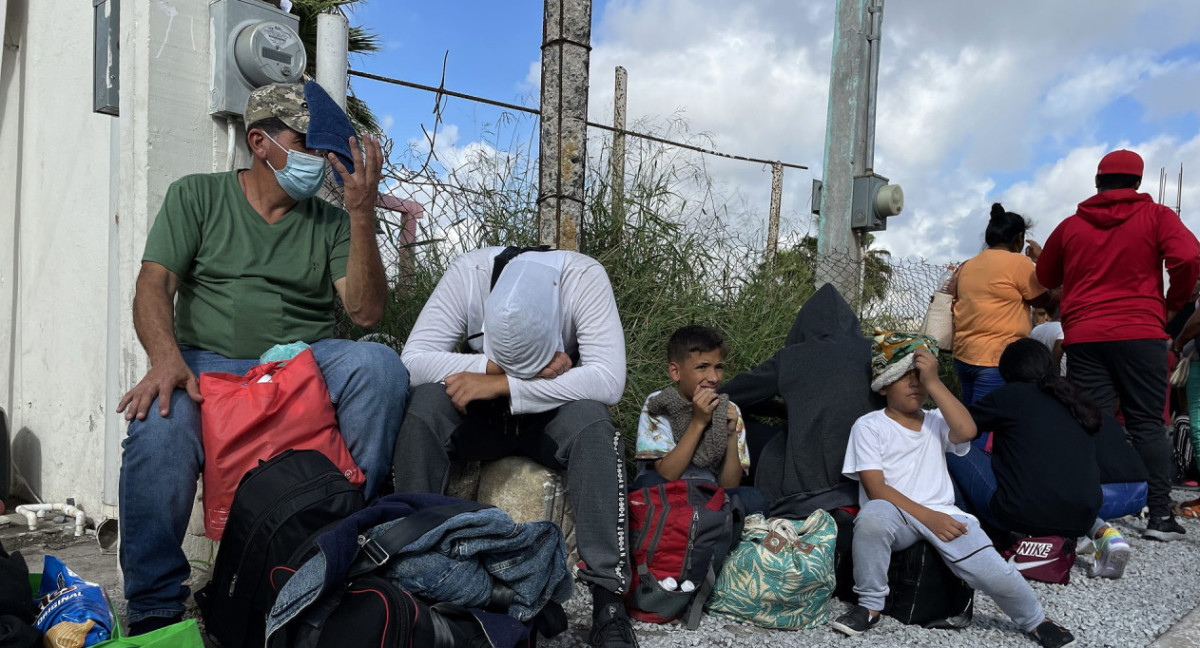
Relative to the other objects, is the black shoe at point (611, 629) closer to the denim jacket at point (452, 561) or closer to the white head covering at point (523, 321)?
the denim jacket at point (452, 561)

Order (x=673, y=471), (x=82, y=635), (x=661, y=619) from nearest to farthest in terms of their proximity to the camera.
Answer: (x=82, y=635), (x=661, y=619), (x=673, y=471)

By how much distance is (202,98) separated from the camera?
10.5 feet

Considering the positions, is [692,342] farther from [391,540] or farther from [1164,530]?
[1164,530]

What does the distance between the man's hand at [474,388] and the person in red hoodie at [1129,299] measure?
3349mm

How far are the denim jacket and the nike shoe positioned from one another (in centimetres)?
271

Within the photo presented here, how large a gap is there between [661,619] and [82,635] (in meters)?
1.64

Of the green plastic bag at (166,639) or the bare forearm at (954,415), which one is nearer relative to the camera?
the green plastic bag at (166,639)

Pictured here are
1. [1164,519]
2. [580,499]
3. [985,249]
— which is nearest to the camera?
[580,499]

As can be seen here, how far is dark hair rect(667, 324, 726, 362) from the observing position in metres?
3.25

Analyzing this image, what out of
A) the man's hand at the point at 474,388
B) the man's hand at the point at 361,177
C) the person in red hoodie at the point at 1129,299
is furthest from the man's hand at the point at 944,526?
the man's hand at the point at 361,177

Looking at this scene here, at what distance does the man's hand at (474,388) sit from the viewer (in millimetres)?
2721

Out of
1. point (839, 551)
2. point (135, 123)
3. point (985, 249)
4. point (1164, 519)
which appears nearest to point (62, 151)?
point (135, 123)

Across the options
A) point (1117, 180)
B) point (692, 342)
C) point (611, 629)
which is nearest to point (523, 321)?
point (692, 342)

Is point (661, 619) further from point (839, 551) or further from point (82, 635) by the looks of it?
point (82, 635)
